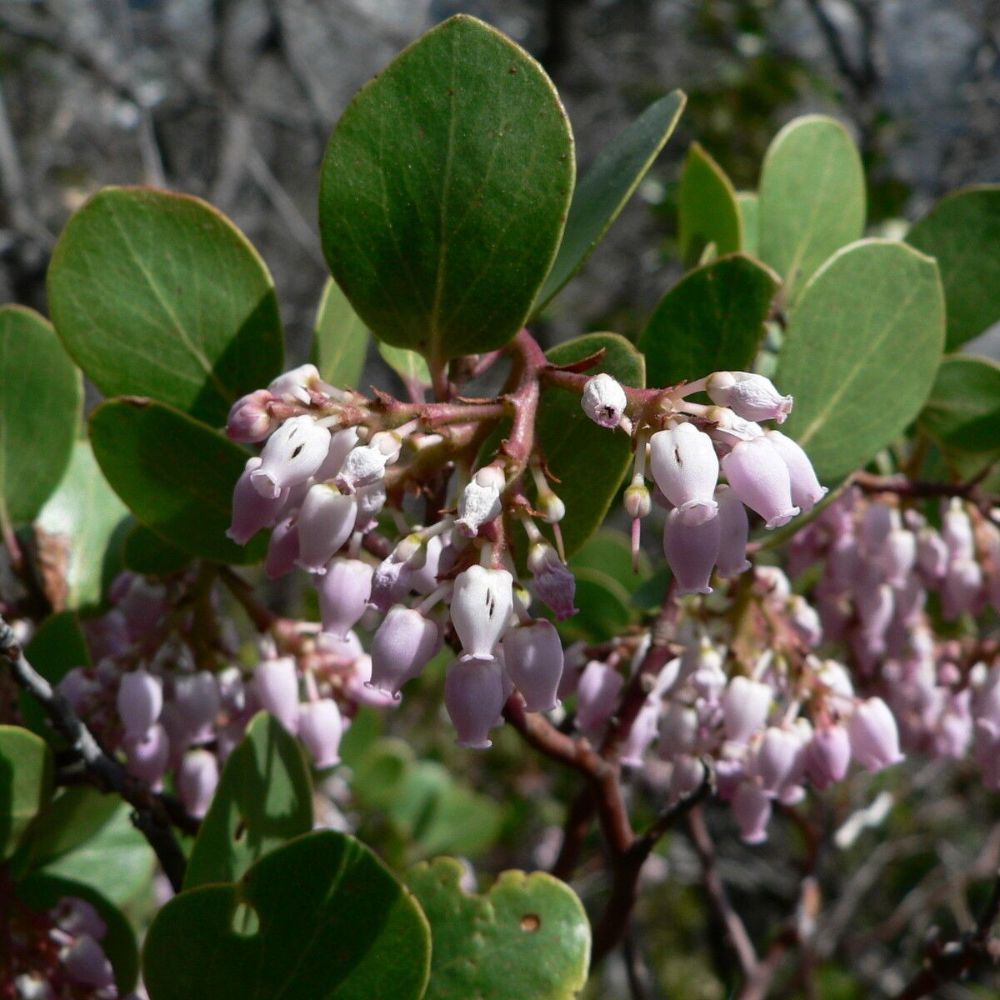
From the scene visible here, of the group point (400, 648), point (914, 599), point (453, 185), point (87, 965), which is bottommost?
point (87, 965)

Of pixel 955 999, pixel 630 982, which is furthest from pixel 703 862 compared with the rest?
pixel 955 999

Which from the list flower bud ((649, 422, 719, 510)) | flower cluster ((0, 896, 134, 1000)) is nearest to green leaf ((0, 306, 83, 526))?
flower cluster ((0, 896, 134, 1000))

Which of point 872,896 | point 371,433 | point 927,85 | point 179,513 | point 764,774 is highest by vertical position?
point 371,433

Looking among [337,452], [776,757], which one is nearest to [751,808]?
[776,757]

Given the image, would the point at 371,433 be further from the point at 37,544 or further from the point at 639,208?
the point at 639,208

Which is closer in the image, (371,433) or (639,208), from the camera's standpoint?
(371,433)

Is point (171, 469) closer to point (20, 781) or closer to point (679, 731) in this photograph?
point (20, 781)
